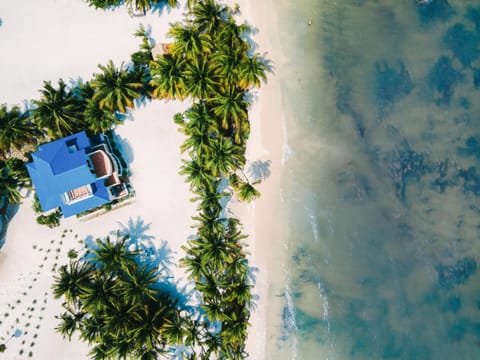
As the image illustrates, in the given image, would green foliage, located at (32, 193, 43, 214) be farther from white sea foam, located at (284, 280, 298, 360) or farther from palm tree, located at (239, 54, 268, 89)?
white sea foam, located at (284, 280, 298, 360)

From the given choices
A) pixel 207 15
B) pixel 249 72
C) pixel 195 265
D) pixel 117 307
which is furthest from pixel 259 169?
pixel 117 307

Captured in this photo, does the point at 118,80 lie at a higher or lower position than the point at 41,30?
lower

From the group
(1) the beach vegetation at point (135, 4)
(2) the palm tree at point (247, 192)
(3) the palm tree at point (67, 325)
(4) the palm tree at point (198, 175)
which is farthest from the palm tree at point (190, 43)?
(3) the palm tree at point (67, 325)

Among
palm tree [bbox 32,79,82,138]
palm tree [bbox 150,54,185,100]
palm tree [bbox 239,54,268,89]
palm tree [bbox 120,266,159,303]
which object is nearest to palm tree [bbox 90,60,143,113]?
palm tree [bbox 150,54,185,100]

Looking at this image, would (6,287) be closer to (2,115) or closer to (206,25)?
(2,115)

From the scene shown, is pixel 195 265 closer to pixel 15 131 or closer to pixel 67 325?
pixel 67 325

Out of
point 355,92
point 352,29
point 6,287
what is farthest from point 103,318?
point 352,29

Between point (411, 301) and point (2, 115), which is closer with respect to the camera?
point (2, 115)
